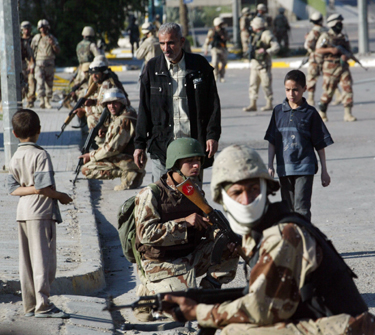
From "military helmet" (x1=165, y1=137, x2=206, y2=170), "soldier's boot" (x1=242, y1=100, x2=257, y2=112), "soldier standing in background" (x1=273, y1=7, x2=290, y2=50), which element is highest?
"soldier standing in background" (x1=273, y1=7, x2=290, y2=50)

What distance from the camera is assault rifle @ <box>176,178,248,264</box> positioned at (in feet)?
13.7

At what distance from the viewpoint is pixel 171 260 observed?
4.48m

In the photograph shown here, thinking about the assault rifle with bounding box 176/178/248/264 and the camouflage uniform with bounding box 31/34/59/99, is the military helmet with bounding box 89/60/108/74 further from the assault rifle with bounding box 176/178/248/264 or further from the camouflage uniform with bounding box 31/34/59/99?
the camouflage uniform with bounding box 31/34/59/99

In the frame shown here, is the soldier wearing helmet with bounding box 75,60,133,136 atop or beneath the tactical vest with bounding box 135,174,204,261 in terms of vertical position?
atop

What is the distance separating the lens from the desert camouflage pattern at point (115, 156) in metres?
8.52

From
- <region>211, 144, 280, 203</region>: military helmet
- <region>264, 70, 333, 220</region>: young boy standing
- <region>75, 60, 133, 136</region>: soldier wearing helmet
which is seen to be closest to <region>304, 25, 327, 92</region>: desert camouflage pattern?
<region>75, 60, 133, 136</region>: soldier wearing helmet

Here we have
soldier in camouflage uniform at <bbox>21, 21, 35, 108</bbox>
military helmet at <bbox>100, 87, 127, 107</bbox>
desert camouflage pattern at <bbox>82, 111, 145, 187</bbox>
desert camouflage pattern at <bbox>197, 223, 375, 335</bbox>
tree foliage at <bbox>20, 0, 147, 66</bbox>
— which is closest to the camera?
desert camouflage pattern at <bbox>197, 223, 375, 335</bbox>

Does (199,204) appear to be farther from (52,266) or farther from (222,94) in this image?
(222,94)

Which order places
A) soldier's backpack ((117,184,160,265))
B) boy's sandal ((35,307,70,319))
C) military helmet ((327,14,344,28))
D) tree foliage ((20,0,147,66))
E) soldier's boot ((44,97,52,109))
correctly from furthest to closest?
1. tree foliage ((20,0,147,66))
2. soldier's boot ((44,97,52,109))
3. military helmet ((327,14,344,28))
4. soldier's backpack ((117,184,160,265))
5. boy's sandal ((35,307,70,319))

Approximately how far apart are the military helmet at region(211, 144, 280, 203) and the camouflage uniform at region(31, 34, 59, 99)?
1398cm

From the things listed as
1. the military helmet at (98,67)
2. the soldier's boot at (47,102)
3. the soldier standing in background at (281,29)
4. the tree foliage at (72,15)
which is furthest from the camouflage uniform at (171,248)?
the soldier standing in background at (281,29)

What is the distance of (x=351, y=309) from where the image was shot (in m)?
2.71

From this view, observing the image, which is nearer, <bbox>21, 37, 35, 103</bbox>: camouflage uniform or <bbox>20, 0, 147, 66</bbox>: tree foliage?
<bbox>21, 37, 35, 103</bbox>: camouflage uniform

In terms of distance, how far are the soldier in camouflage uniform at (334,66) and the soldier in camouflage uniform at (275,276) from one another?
420 inches
